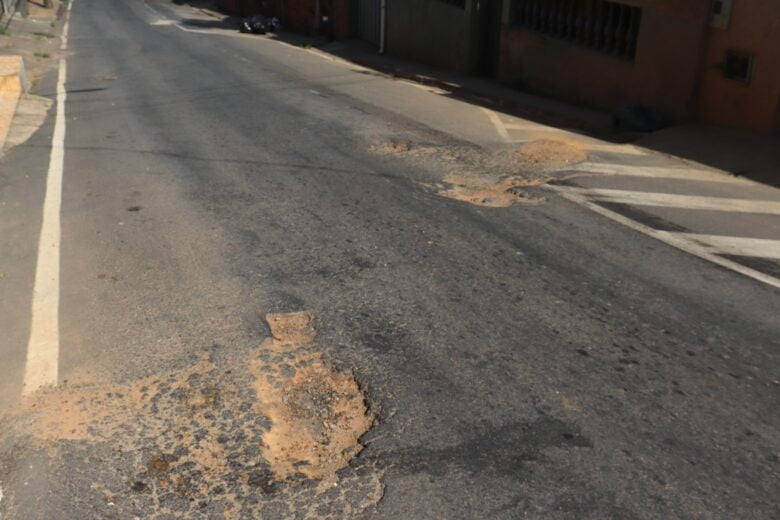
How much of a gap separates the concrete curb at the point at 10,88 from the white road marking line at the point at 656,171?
9625mm

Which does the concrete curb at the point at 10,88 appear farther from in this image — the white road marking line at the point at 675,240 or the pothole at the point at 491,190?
the white road marking line at the point at 675,240

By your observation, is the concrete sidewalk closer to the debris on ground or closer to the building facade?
the building facade

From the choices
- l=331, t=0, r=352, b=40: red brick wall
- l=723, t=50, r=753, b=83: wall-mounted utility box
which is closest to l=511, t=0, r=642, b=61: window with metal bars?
l=723, t=50, r=753, b=83: wall-mounted utility box

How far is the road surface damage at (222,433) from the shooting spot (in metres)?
4.50

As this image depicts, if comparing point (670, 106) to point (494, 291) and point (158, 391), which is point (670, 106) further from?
point (158, 391)

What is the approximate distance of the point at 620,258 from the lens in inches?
312

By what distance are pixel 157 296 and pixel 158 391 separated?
167cm

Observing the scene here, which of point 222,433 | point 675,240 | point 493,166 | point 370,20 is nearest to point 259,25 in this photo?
point 370,20

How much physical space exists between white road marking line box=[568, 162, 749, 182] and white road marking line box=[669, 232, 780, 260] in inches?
99.3

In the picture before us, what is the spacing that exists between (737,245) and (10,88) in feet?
47.0

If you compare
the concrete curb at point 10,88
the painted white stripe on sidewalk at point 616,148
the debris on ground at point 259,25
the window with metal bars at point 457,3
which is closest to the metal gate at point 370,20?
the window with metal bars at point 457,3

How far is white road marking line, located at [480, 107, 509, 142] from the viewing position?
526 inches

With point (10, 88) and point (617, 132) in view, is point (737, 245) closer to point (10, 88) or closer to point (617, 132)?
point (617, 132)

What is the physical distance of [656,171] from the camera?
11305 mm
